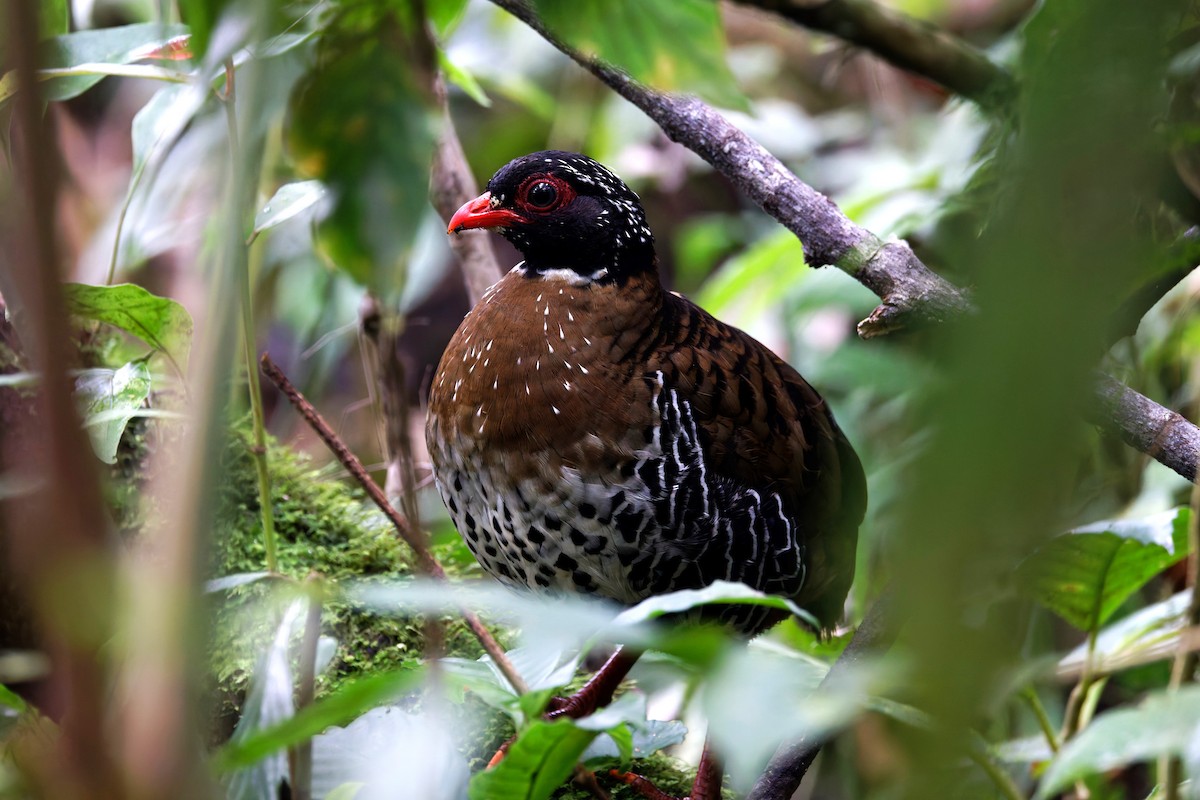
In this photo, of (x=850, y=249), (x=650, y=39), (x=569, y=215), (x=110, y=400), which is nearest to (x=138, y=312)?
(x=110, y=400)

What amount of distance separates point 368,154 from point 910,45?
1617mm

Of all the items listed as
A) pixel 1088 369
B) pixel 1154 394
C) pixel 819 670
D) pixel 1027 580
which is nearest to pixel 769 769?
pixel 819 670

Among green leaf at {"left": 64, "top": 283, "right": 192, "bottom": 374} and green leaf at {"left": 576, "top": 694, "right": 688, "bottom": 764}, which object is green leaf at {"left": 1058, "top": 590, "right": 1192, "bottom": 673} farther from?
green leaf at {"left": 64, "top": 283, "right": 192, "bottom": 374}

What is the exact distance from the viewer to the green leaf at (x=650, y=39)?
2.41 ft

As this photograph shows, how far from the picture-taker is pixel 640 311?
2215 millimetres

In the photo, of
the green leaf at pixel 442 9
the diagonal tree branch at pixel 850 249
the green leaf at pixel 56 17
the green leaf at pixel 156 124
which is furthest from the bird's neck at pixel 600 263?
the green leaf at pixel 442 9

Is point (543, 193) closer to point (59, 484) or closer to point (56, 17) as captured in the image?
point (56, 17)

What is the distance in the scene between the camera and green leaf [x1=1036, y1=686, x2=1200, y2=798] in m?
0.84

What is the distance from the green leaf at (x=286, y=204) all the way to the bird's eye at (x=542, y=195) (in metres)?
0.60

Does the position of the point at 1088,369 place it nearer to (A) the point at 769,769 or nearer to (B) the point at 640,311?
(A) the point at 769,769

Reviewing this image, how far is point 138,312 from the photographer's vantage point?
6.07ft

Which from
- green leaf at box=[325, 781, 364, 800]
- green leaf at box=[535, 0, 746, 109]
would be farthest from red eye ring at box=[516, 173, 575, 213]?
green leaf at box=[535, 0, 746, 109]

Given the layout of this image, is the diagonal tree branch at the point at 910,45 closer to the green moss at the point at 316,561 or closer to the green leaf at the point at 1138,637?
the green leaf at the point at 1138,637

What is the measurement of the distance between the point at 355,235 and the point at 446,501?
5.24 ft
